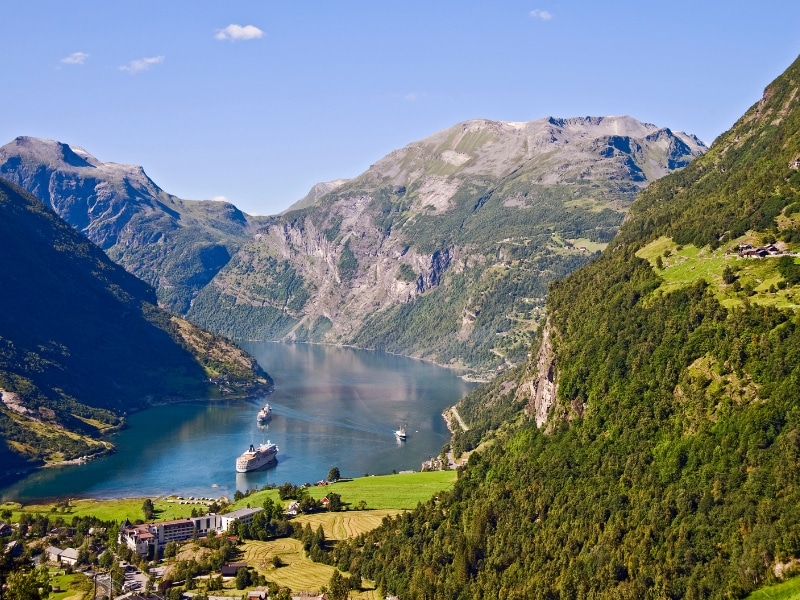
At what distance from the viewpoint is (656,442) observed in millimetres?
98438

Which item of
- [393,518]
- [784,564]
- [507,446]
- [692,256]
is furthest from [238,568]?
[692,256]

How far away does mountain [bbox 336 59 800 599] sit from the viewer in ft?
269

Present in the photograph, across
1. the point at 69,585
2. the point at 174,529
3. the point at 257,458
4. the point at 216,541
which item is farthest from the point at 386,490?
the point at 69,585

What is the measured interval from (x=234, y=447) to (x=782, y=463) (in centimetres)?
13105

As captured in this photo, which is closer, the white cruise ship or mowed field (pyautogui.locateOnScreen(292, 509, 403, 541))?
mowed field (pyautogui.locateOnScreen(292, 509, 403, 541))

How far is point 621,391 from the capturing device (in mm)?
109188

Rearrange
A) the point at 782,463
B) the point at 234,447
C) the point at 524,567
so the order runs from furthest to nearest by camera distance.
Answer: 1. the point at 234,447
2. the point at 524,567
3. the point at 782,463

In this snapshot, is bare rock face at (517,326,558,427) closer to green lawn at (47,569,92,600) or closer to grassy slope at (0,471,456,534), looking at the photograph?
grassy slope at (0,471,456,534)

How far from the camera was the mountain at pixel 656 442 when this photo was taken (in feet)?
269

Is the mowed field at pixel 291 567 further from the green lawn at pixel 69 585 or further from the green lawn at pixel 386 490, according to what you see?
the green lawn at pixel 386 490

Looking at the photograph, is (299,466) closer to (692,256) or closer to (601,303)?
(601,303)

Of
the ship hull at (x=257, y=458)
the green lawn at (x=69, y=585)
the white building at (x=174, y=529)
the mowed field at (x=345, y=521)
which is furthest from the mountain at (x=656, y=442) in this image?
the ship hull at (x=257, y=458)

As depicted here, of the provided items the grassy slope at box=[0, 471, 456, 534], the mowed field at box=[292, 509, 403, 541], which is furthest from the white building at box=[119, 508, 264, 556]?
the grassy slope at box=[0, 471, 456, 534]

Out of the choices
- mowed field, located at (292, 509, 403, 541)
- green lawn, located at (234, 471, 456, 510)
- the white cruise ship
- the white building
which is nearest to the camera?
the white building
